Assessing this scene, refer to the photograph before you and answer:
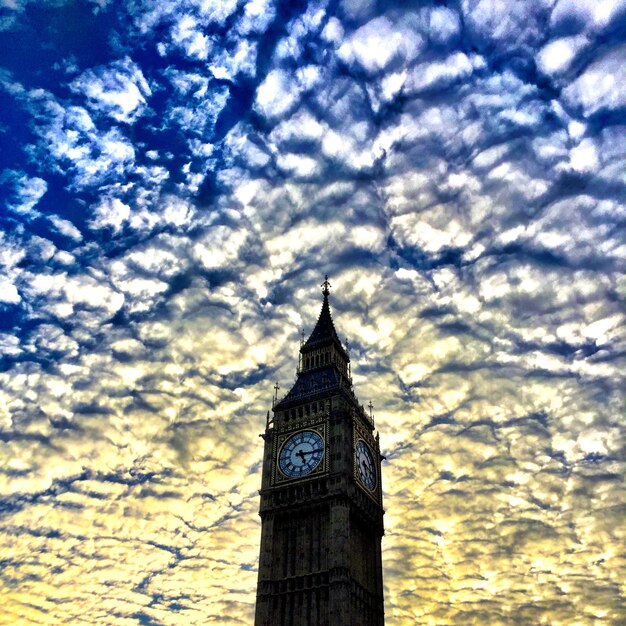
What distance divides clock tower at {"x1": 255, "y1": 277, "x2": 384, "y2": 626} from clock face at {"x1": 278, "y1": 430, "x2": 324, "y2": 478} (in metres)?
0.13

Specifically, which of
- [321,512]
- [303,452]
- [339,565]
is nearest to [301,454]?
[303,452]

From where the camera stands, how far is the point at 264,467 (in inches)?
3637

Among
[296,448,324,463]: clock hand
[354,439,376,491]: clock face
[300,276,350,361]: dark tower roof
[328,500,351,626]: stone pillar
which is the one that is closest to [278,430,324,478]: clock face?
[296,448,324,463]: clock hand

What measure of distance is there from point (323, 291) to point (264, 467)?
3643 cm

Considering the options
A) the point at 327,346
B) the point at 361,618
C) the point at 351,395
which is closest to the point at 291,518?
the point at 361,618

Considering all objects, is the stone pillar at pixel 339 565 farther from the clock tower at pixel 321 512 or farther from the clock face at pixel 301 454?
the clock face at pixel 301 454

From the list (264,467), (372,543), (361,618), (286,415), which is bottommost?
(361,618)

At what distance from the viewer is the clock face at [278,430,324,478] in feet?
291

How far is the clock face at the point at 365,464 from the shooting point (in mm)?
90375

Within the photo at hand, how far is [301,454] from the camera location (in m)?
90.4

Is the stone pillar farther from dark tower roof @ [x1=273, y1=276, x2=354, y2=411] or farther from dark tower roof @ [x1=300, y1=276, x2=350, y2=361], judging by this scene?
dark tower roof @ [x1=300, y1=276, x2=350, y2=361]

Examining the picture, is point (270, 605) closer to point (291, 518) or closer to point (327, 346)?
point (291, 518)

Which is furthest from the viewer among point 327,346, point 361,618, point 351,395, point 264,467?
point 327,346

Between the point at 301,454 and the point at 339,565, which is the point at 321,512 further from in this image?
the point at 301,454
